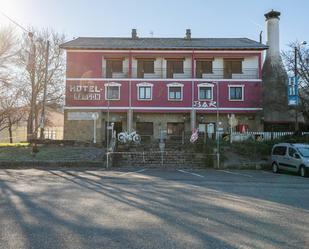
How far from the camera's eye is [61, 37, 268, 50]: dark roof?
44.9 m

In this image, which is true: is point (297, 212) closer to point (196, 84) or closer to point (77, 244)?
point (77, 244)

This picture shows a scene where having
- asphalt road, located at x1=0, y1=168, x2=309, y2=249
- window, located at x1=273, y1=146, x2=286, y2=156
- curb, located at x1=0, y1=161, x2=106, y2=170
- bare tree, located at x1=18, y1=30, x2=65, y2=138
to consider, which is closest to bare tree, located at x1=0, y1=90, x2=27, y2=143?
bare tree, located at x1=18, y1=30, x2=65, y2=138

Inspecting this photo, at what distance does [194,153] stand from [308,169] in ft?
31.7

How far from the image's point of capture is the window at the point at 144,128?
4512 centimetres

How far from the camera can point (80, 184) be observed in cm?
1559

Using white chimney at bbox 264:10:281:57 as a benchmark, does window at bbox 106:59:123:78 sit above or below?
below

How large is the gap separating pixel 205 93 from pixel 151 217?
3649cm

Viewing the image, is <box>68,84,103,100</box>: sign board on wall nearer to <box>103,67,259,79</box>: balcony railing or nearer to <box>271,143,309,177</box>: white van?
<box>103,67,259,79</box>: balcony railing

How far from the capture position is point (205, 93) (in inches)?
1762

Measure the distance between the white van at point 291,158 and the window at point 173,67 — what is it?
69.6 feet

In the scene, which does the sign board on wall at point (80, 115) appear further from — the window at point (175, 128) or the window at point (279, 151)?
the window at point (279, 151)

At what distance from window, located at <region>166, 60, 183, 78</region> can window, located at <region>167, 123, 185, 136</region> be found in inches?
209

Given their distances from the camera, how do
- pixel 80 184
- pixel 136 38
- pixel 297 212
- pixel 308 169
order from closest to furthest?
pixel 297 212, pixel 80 184, pixel 308 169, pixel 136 38

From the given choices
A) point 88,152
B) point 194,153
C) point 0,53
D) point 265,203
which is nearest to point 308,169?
point 194,153
